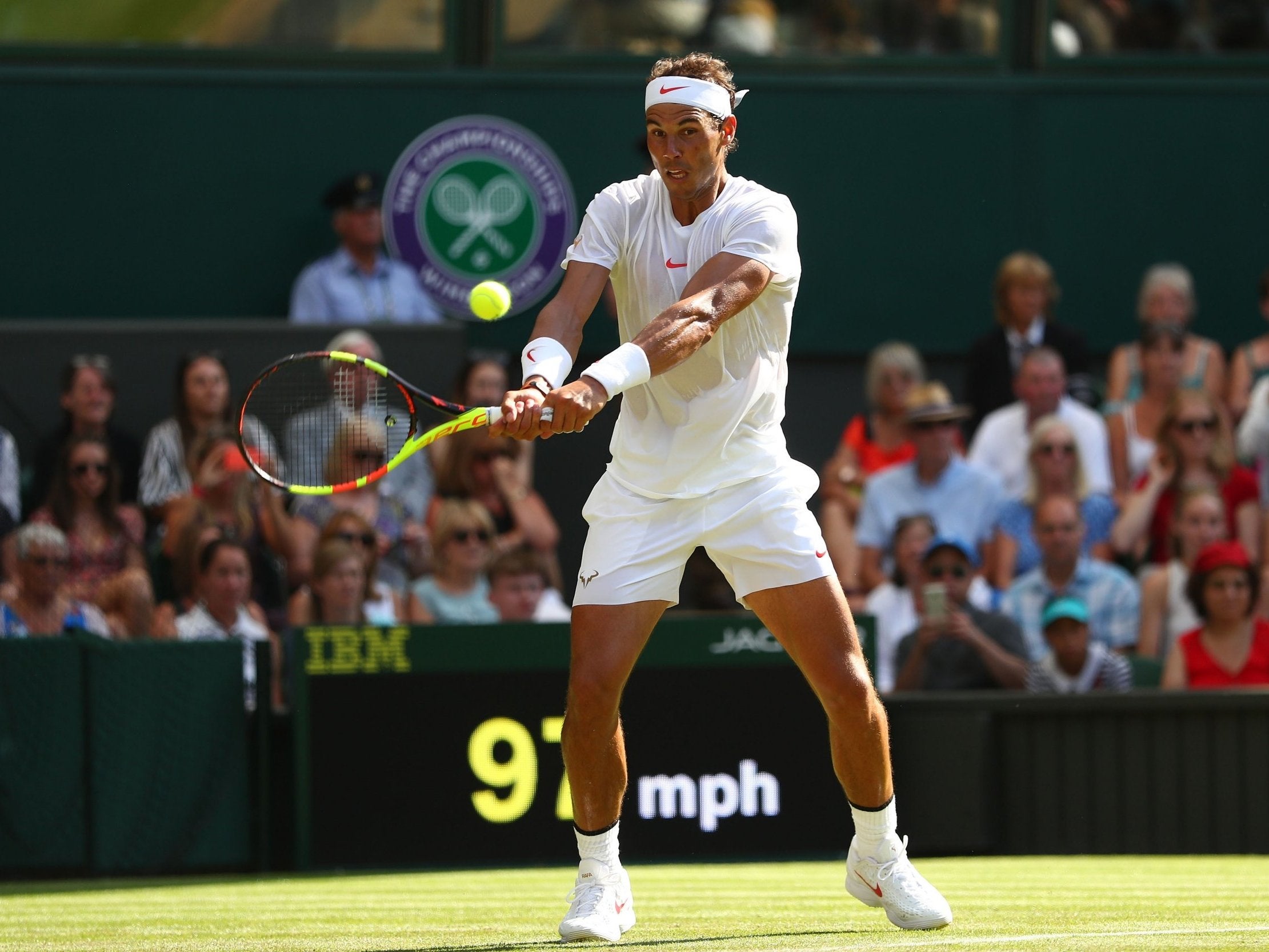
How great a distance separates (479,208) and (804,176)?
70.3 inches

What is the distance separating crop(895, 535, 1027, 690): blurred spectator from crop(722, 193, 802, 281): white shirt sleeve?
3249 mm

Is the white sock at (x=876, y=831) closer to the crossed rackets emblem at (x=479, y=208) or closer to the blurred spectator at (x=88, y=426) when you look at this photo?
the blurred spectator at (x=88, y=426)

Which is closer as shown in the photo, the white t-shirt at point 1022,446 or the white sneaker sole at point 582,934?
the white sneaker sole at point 582,934

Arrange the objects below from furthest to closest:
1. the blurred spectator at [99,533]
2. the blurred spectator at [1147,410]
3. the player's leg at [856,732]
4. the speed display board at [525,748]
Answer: the blurred spectator at [1147,410], the blurred spectator at [99,533], the speed display board at [525,748], the player's leg at [856,732]

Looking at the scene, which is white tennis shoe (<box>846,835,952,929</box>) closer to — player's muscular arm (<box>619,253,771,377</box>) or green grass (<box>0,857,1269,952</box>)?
green grass (<box>0,857,1269,952</box>)

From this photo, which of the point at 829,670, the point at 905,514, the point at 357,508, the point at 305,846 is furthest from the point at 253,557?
the point at 829,670

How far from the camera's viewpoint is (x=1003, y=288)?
10.1m

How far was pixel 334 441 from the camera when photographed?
739 cm

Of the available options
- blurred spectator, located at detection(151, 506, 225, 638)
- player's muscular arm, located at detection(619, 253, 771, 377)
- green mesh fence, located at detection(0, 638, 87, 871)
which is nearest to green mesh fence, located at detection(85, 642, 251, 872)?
green mesh fence, located at detection(0, 638, 87, 871)

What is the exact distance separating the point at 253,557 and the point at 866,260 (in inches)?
171

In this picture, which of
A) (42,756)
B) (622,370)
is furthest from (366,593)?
(622,370)

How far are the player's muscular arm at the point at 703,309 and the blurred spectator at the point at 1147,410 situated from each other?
502 cm

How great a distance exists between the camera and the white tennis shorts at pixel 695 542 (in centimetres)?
505

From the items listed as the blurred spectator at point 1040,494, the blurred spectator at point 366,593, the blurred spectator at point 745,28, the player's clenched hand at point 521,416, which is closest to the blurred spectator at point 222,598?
the blurred spectator at point 366,593
